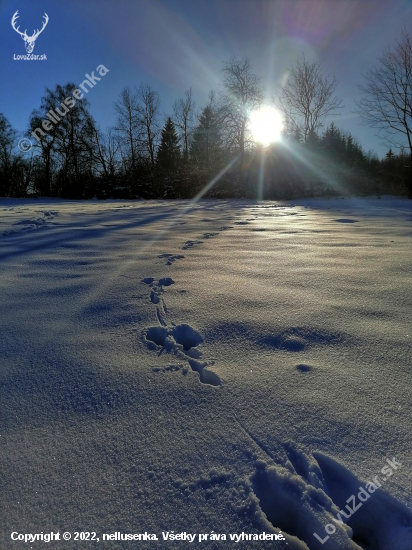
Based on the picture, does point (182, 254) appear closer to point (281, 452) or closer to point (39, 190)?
point (281, 452)

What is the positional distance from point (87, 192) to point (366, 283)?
12773 mm

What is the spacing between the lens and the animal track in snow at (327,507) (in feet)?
1.86

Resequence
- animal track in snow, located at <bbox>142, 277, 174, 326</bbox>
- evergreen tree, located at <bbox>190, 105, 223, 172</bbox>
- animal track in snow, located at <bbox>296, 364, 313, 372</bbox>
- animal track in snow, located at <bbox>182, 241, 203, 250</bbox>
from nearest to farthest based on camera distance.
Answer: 1. animal track in snow, located at <bbox>296, 364, 313, 372</bbox>
2. animal track in snow, located at <bbox>142, 277, 174, 326</bbox>
3. animal track in snow, located at <bbox>182, 241, 203, 250</bbox>
4. evergreen tree, located at <bbox>190, 105, 223, 172</bbox>

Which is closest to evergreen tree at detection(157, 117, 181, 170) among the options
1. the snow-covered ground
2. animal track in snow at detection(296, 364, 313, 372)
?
the snow-covered ground

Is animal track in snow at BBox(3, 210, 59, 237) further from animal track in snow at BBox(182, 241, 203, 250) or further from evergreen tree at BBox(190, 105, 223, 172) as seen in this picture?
evergreen tree at BBox(190, 105, 223, 172)

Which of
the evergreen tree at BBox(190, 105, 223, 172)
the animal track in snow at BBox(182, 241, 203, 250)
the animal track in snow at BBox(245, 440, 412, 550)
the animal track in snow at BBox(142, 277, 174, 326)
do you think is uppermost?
the evergreen tree at BBox(190, 105, 223, 172)

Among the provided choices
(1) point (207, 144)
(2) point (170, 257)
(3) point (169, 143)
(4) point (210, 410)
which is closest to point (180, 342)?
(4) point (210, 410)

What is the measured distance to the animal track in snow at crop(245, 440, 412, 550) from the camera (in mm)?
567

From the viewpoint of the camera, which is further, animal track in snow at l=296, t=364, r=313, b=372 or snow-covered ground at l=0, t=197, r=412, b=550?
animal track in snow at l=296, t=364, r=313, b=372

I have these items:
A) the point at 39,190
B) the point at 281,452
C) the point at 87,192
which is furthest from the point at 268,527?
the point at 39,190

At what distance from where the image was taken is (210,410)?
0.80 m

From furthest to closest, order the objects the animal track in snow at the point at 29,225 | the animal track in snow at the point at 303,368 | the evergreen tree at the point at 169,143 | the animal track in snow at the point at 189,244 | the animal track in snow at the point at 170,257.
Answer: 1. the evergreen tree at the point at 169,143
2. the animal track in snow at the point at 29,225
3. the animal track in snow at the point at 189,244
4. the animal track in snow at the point at 170,257
5. the animal track in snow at the point at 303,368

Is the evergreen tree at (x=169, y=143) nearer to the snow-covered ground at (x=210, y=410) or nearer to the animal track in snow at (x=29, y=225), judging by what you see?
the animal track in snow at (x=29, y=225)

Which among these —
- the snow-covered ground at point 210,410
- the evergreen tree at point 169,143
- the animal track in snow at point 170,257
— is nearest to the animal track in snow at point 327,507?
the snow-covered ground at point 210,410
